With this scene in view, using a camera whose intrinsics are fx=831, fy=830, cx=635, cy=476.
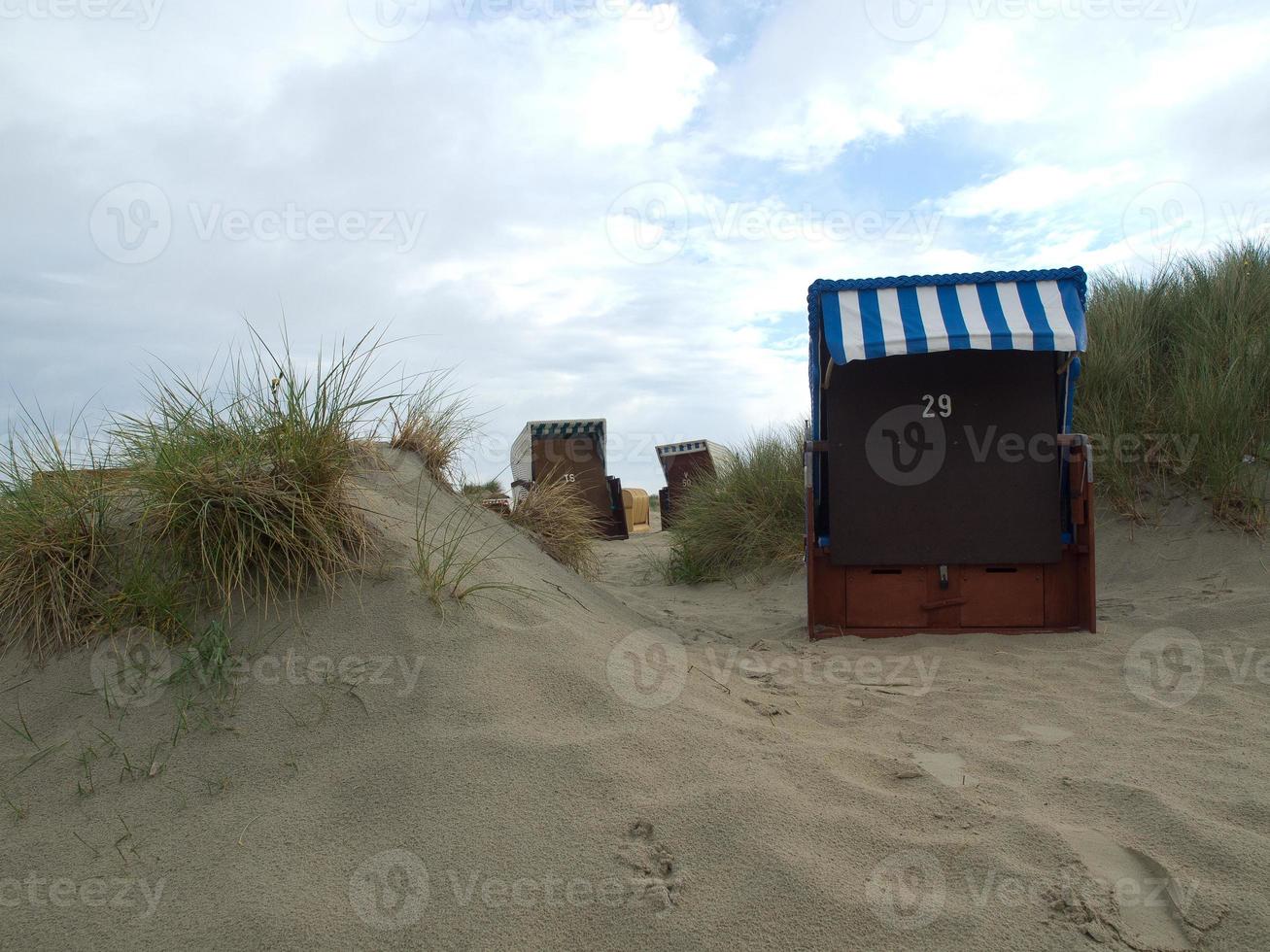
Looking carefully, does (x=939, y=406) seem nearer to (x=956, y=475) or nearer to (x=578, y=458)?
(x=956, y=475)

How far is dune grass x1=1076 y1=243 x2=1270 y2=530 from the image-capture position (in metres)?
6.34

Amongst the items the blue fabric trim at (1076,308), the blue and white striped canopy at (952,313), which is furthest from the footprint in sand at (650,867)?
the blue fabric trim at (1076,308)

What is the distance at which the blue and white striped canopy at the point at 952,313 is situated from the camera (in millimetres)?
4543

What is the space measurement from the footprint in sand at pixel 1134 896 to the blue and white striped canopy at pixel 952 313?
9.49 ft

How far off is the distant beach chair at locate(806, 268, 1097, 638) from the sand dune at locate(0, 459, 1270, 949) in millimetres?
1286

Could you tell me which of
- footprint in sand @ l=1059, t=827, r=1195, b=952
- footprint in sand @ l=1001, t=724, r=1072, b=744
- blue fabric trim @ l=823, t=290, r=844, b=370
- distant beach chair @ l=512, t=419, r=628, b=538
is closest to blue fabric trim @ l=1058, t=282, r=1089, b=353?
blue fabric trim @ l=823, t=290, r=844, b=370

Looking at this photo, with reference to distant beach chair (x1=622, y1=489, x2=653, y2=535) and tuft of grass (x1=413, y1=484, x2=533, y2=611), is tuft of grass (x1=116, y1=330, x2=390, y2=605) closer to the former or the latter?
tuft of grass (x1=413, y1=484, x2=533, y2=611)

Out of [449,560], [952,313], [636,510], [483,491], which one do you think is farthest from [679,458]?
[449,560]

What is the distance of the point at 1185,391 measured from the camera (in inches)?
266

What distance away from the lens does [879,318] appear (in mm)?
4719

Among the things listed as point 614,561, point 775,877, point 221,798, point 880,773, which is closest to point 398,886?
point 221,798

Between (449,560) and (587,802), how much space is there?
1.32m

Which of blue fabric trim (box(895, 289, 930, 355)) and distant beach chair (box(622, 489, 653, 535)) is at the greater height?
blue fabric trim (box(895, 289, 930, 355))

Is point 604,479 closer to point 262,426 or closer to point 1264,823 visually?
point 262,426
